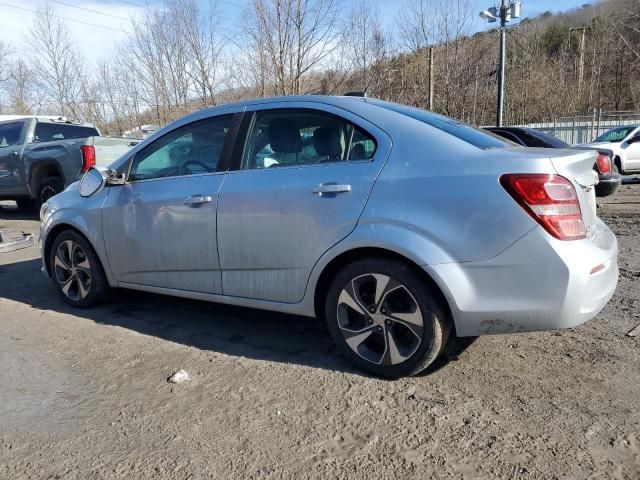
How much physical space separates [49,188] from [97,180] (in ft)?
20.2

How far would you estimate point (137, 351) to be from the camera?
370 cm

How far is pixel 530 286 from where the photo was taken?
269 cm

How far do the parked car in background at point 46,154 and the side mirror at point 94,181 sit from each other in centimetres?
432

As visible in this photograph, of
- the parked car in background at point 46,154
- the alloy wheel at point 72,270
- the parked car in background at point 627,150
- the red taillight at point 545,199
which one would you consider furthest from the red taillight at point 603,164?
the parked car in background at point 627,150

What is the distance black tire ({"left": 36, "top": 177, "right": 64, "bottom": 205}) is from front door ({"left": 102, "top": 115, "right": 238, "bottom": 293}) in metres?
6.06

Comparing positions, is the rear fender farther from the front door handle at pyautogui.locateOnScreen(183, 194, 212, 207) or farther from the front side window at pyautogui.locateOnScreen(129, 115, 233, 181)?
the front side window at pyautogui.locateOnScreen(129, 115, 233, 181)

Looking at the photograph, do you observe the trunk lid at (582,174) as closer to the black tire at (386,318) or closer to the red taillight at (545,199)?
the red taillight at (545,199)

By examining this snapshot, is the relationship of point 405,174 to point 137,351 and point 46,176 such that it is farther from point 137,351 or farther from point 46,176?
point 46,176

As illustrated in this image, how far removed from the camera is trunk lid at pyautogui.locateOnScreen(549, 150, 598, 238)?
8.94 feet

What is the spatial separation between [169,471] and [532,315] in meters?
1.92

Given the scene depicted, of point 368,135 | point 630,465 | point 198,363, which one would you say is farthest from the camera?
point 198,363

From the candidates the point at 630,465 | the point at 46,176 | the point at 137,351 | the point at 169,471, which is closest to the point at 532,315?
the point at 630,465

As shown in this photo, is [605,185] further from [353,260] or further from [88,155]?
[88,155]

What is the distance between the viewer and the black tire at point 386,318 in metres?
2.91
